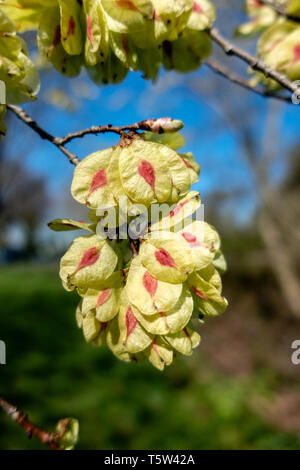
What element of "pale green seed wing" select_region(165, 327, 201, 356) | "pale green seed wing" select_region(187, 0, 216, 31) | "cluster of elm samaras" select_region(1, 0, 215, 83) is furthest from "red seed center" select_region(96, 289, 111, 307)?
"pale green seed wing" select_region(187, 0, 216, 31)

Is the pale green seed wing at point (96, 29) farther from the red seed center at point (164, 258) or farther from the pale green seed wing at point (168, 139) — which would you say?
the red seed center at point (164, 258)

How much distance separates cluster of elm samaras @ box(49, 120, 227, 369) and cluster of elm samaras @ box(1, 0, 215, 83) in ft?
0.58

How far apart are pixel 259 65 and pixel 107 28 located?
337 mm

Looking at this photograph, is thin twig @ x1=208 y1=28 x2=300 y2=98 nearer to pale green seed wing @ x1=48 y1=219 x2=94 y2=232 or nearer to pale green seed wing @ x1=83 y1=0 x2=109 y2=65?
pale green seed wing @ x1=83 y1=0 x2=109 y2=65

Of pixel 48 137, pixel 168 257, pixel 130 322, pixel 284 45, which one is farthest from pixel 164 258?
pixel 284 45

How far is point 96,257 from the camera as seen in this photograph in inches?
22.7

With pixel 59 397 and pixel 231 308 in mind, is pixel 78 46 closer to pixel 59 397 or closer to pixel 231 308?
pixel 59 397

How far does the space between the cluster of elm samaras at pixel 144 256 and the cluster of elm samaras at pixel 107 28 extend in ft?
0.58

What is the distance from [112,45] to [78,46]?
0.23ft

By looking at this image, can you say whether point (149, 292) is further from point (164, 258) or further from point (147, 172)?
point (147, 172)

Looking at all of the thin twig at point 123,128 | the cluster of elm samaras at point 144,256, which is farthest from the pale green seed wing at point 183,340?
the thin twig at point 123,128

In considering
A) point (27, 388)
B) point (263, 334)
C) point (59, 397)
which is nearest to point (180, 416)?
point (59, 397)

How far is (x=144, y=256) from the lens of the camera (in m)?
0.56

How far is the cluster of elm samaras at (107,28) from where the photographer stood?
1.94ft
